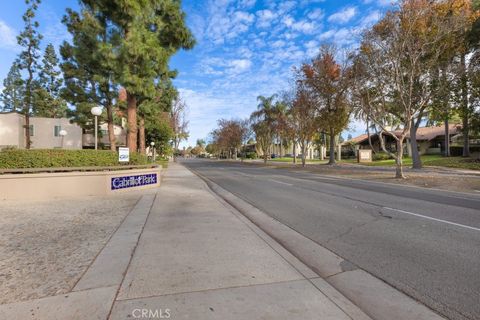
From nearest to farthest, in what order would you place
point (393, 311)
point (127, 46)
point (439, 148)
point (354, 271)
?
point (393, 311) < point (354, 271) < point (127, 46) < point (439, 148)

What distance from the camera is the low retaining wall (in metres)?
10.8

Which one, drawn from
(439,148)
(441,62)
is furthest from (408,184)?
(439,148)

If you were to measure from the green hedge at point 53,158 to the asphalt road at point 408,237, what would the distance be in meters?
6.79

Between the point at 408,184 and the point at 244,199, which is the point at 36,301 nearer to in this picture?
the point at 244,199

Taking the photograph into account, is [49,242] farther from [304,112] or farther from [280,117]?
[280,117]

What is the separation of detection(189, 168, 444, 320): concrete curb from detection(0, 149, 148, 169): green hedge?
366 inches

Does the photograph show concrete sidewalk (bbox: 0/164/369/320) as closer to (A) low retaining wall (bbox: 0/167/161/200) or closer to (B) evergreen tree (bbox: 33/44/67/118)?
(A) low retaining wall (bbox: 0/167/161/200)

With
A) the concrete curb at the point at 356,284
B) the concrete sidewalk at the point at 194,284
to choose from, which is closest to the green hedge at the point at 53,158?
the concrete sidewalk at the point at 194,284

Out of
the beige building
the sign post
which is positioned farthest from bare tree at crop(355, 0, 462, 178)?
the beige building

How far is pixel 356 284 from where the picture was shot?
4098mm

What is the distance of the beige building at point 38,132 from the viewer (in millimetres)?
40500

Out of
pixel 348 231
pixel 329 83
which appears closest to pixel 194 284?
pixel 348 231

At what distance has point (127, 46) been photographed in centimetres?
1457

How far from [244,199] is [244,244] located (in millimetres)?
6348
